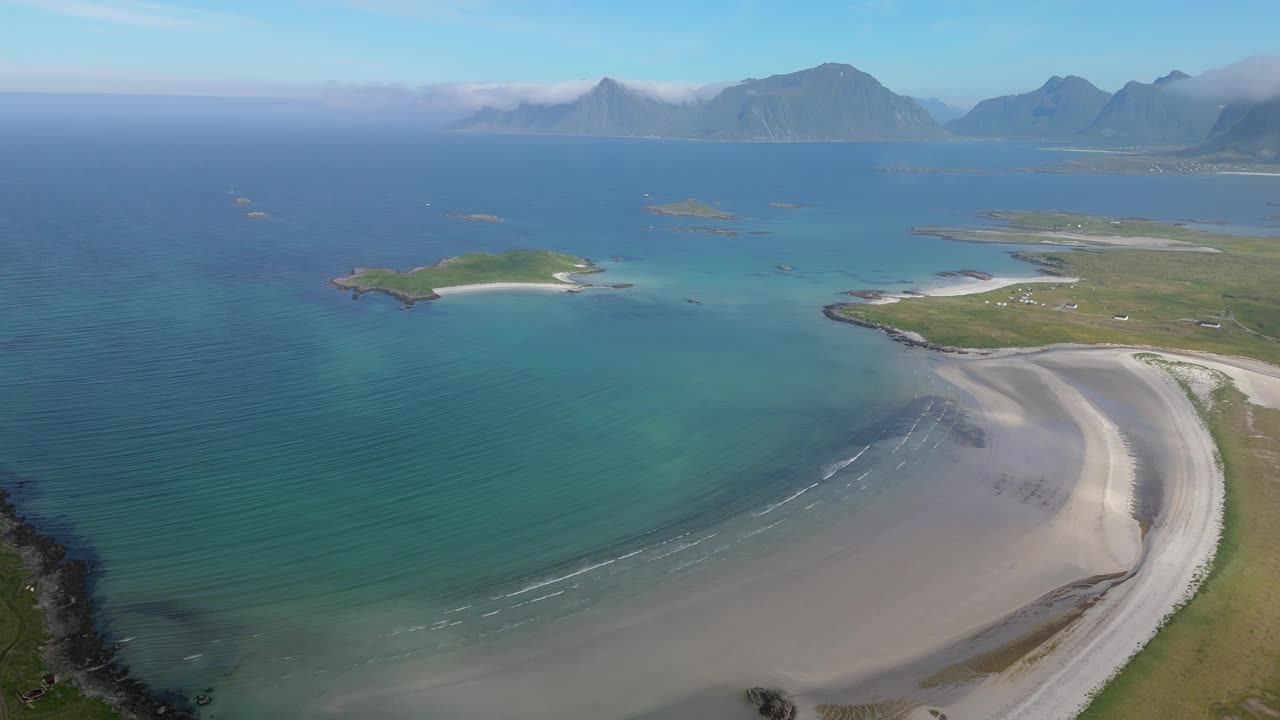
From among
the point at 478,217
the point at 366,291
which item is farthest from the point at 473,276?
the point at 478,217

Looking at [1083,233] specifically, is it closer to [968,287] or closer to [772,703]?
[968,287]

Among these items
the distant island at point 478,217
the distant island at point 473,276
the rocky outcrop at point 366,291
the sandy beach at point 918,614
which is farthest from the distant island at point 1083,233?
the rocky outcrop at point 366,291

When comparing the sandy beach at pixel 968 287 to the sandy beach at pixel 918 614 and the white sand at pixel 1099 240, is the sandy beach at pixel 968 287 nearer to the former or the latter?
the white sand at pixel 1099 240

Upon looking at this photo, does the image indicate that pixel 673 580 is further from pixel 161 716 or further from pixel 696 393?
pixel 696 393

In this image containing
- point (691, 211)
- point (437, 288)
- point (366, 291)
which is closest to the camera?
point (366, 291)

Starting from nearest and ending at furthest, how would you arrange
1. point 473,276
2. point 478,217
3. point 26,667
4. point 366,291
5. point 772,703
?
point 26,667 → point 772,703 → point 366,291 → point 473,276 → point 478,217

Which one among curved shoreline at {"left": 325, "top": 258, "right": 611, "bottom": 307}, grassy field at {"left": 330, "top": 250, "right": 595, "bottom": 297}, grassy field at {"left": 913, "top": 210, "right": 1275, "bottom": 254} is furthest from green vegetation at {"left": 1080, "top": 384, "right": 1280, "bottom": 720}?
grassy field at {"left": 913, "top": 210, "right": 1275, "bottom": 254}

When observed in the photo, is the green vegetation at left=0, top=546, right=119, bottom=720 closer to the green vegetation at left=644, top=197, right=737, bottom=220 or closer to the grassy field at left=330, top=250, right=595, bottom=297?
the grassy field at left=330, top=250, right=595, bottom=297
